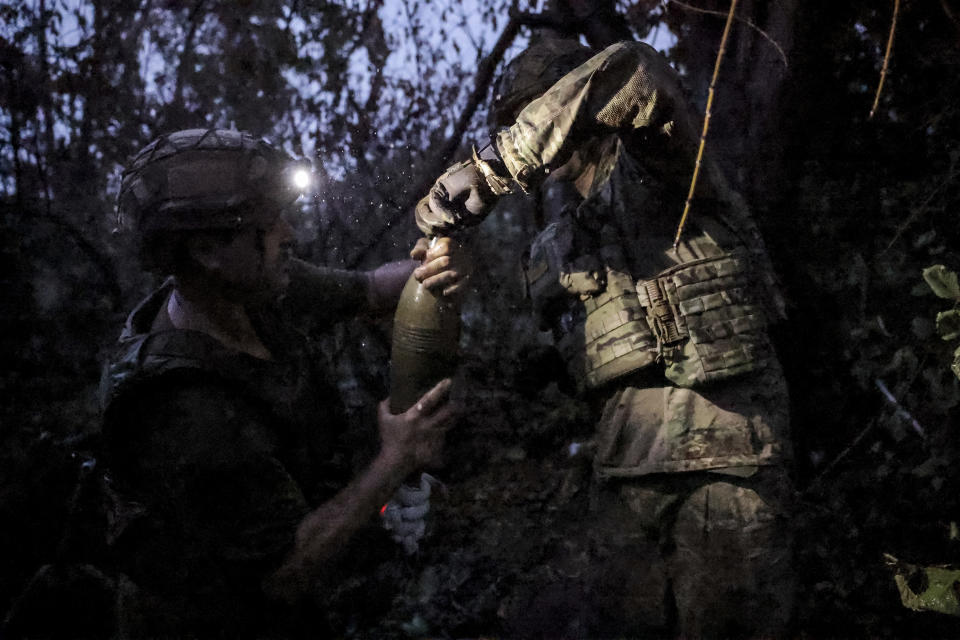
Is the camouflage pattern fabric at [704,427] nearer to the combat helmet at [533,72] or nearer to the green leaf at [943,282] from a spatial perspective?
the green leaf at [943,282]

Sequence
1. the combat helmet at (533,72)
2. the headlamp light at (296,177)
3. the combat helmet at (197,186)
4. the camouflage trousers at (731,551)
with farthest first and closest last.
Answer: the combat helmet at (533,72), the headlamp light at (296,177), the camouflage trousers at (731,551), the combat helmet at (197,186)

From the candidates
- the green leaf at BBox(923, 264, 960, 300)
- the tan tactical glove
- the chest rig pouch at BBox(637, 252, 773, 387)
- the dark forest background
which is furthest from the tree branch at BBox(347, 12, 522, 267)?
the green leaf at BBox(923, 264, 960, 300)

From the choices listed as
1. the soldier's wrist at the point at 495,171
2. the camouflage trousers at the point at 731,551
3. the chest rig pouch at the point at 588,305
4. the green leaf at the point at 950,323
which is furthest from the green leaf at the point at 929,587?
the soldier's wrist at the point at 495,171

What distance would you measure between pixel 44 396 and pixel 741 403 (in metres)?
6.42

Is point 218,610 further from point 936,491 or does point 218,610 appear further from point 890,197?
point 890,197

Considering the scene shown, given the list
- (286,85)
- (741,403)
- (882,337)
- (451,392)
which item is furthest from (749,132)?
(286,85)

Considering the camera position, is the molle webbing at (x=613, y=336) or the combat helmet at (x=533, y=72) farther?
the combat helmet at (x=533, y=72)

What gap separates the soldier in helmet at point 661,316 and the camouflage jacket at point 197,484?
0.95 metres

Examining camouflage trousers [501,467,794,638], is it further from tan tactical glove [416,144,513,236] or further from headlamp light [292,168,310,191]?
headlamp light [292,168,310,191]

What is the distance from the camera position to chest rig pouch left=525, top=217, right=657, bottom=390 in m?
2.54

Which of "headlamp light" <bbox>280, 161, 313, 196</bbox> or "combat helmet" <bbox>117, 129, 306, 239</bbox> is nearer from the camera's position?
"combat helmet" <bbox>117, 129, 306, 239</bbox>

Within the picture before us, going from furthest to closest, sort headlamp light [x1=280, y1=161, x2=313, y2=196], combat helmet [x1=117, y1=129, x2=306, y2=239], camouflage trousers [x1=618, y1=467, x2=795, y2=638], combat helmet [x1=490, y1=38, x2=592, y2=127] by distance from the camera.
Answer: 1. combat helmet [x1=490, y1=38, x2=592, y2=127]
2. headlamp light [x1=280, y1=161, x2=313, y2=196]
3. camouflage trousers [x1=618, y1=467, x2=795, y2=638]
4. combat helmet [x1=117, y1=129, x2=306, y2=239]

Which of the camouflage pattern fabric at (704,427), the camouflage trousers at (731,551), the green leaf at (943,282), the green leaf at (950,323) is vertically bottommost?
the camouflage trousers at (731,551)

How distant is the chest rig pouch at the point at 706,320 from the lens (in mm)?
2422
